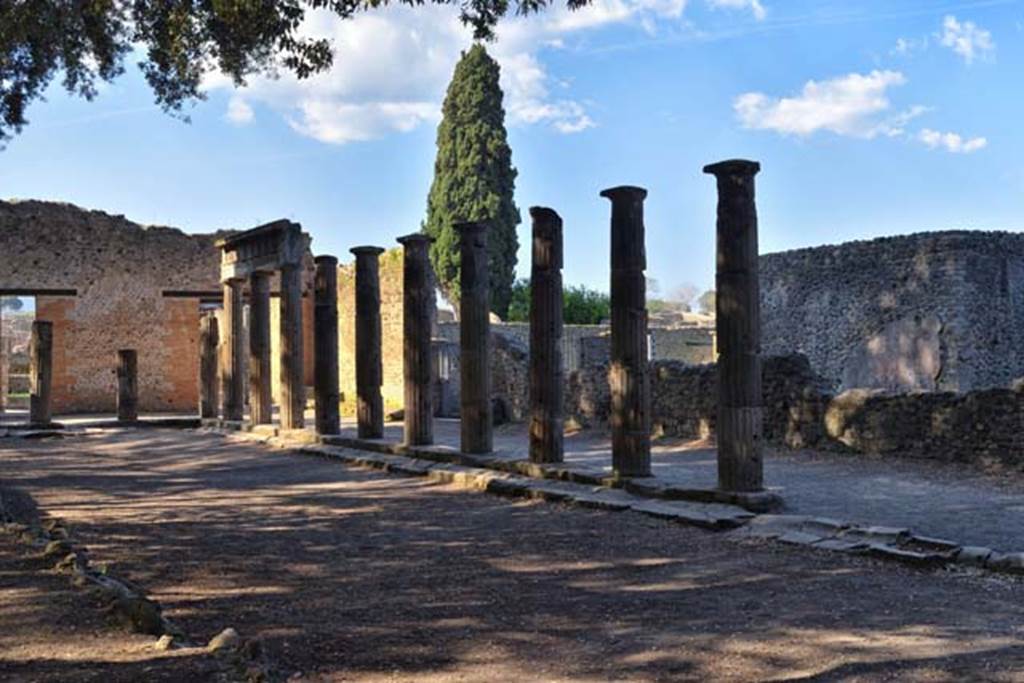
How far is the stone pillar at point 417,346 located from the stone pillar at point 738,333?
5613mm

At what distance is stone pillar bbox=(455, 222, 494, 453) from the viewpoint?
12.8 m

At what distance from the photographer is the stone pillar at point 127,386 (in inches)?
873

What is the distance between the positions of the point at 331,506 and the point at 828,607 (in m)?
5.49

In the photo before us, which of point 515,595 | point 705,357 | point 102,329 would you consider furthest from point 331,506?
point 705,357

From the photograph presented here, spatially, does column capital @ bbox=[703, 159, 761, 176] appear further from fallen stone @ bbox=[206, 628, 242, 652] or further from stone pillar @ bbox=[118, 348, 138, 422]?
stone pillar @ bbox=[118, 348, 138, 422]

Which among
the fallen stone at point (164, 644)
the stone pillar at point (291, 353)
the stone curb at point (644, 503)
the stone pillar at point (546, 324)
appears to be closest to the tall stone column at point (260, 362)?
the stone pillar at point (291, 353)

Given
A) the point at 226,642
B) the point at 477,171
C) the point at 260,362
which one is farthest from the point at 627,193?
the point at 477,171

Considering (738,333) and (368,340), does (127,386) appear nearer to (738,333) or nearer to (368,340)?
(368,340)

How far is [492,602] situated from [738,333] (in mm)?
4077

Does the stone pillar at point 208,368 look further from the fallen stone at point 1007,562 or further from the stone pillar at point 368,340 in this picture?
the fallen stone at point 1007,562

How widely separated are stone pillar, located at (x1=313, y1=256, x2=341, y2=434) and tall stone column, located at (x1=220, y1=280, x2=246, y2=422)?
15.3 ft

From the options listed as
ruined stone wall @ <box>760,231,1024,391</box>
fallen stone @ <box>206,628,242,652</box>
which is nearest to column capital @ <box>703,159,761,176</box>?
fallen stone @ <box>206,628,242,652</box>

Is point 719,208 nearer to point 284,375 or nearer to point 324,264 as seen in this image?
point 324,264

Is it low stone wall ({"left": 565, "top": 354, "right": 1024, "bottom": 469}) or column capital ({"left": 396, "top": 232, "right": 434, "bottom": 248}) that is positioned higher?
column capital ({"left": 396, "top": 232, "right": 434, "bottom": 248})
